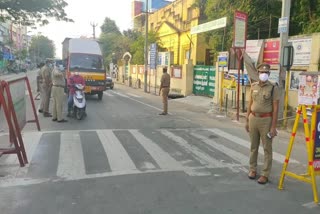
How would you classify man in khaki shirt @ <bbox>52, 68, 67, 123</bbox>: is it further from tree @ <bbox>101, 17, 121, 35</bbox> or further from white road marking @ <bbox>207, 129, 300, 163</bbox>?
tree @ <bbox>101, 17, 121, 35</bbox>

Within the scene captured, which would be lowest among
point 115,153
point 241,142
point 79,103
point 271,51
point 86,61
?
point 241,142

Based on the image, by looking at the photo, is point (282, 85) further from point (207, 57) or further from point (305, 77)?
point (207, 57)

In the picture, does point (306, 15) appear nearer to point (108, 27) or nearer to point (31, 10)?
point (31, 10)

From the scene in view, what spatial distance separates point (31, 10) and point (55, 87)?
1680 centimetres

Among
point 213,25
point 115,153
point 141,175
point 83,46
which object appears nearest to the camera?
point 141,175

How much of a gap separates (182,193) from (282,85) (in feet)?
26.9

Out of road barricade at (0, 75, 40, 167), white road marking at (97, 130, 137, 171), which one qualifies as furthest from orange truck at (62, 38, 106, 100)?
road barricade at (0, 75, 40, 167)

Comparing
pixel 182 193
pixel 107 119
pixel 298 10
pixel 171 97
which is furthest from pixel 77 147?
pixel 171 97

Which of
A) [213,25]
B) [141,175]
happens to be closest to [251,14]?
[213,25]

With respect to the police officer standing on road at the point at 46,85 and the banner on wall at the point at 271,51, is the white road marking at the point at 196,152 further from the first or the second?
the banner on wall at the point at 271,51

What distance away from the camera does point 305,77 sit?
11.4 meters

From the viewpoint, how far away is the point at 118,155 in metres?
7.88

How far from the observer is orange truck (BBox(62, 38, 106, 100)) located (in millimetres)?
20219

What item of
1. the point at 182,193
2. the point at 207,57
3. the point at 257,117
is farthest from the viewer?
the point at 207,57
